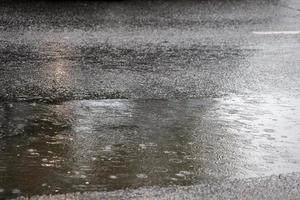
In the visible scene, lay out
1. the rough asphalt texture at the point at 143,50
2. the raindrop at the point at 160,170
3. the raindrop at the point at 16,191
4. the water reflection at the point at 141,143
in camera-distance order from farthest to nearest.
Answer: the rough asphalt texture at the point at 143,50 → the raindrop at the point at 160,170 → the water reflection at the point at 141,143 → the raindrop at the point at 16,191

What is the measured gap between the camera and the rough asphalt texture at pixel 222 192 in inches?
152

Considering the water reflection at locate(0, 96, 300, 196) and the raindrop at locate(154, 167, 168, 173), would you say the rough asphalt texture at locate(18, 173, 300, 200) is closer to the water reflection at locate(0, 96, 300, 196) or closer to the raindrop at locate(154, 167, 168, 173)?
the water reflection at locate(0, 96, 300, 196)

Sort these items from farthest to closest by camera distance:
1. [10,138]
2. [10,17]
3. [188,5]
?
[188,5] < [10,17] < [10,138]

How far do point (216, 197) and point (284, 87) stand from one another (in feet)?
9.22

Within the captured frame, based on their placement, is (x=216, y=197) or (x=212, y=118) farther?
(x=212, y=118)

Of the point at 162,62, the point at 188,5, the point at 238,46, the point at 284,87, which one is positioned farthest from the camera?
the point at 188,5

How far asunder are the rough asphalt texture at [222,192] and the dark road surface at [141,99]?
91mm

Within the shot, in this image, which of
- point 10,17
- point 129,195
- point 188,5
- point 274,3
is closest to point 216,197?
point 129,195

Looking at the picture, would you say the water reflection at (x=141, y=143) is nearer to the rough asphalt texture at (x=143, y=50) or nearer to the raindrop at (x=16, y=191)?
the raindrop at (x=16, y=191)

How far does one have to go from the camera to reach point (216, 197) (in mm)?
3908

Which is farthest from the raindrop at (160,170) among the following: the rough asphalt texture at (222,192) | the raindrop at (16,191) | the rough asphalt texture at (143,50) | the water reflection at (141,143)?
the rough asphalt texture at (143,50)

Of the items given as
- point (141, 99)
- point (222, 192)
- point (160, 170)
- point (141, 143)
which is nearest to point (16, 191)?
point (160, 170)

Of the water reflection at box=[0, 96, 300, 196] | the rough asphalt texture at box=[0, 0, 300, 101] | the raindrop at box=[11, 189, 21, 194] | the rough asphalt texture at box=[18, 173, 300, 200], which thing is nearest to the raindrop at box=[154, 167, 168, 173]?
the water reflection at box=[0, 96, 300, 196]

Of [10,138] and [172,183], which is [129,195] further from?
[10,138]
